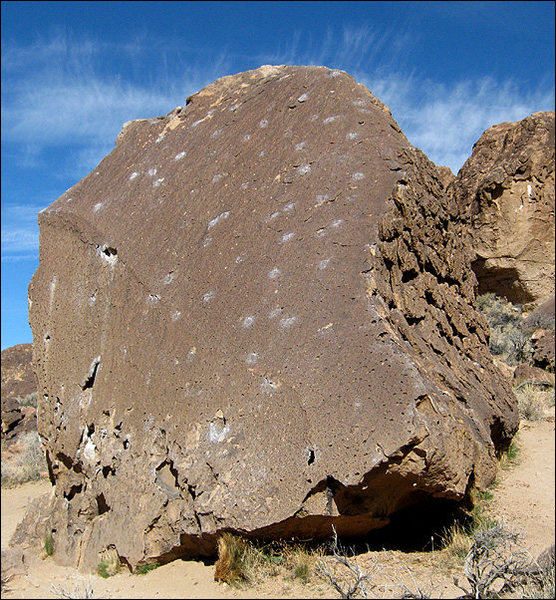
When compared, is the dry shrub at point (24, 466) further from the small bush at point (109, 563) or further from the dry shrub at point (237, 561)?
the dry shrub at point (237, 561)

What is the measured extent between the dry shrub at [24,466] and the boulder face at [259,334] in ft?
9.23

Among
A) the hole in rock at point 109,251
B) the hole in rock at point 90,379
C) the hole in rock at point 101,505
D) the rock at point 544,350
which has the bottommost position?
the hole in rock at point 101,505

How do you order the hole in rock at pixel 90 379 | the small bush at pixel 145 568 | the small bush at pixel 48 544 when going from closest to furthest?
1. the small bush at pixel 145 568
2. the small bush at pixel 48 544
3. the hole in rock at pixel 90 379

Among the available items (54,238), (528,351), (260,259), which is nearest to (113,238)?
(54,238)

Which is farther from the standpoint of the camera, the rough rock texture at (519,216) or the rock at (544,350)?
the rough rock texture at (519,216)

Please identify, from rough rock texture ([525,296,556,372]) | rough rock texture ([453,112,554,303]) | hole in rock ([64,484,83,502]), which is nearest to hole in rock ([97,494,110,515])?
hole in rock ([64,484,83,502])

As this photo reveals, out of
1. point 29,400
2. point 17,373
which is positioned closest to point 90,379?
point 29,400

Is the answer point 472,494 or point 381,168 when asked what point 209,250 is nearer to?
point 381,168

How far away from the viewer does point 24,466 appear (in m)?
7.11

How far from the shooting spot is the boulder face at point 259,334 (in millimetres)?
3145

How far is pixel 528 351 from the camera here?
933cm

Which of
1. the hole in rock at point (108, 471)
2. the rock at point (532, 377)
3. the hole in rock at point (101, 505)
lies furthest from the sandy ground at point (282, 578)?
the rock at point (532, 377)

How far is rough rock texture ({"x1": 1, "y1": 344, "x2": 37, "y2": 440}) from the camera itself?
9.67m

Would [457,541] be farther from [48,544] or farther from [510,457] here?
[48,544]
